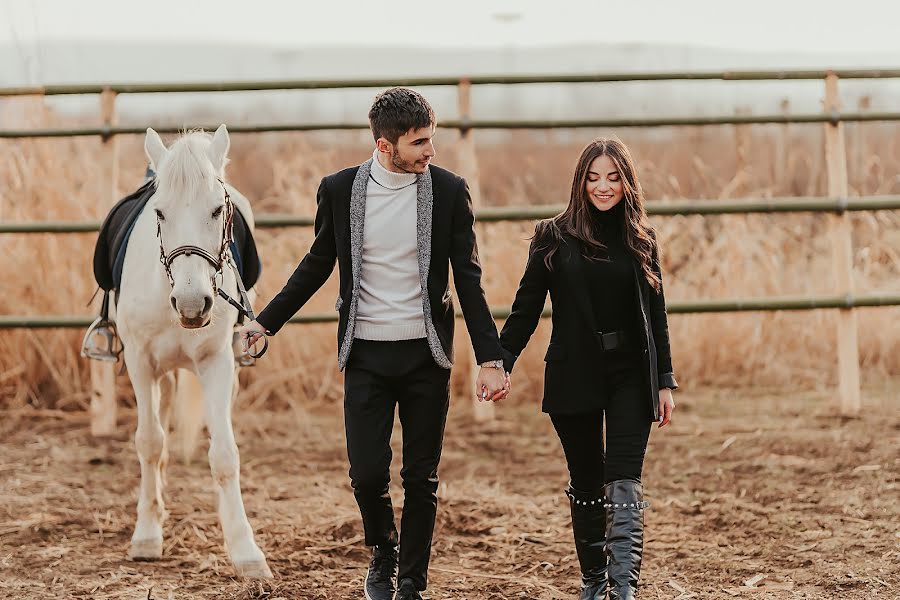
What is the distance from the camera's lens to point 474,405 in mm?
6367

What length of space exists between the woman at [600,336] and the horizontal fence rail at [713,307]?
8.66ft

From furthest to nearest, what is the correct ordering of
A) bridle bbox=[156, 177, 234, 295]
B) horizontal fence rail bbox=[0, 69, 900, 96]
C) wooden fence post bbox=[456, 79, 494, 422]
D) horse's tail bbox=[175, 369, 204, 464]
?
wooden fence post bbox=[456, 79, 494, 422], horizontal fence rail bbox=[0, 69, 900, 96], horse's tail bbox=[175, 369, 204, 464], bridle bbox=[156, 177, 234, 295]

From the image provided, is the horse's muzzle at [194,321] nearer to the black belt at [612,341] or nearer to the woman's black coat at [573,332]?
the woman's black coat at [573,332]

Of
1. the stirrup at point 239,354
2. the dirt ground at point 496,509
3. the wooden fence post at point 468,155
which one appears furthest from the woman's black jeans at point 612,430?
the wooden fence post at point 468,155

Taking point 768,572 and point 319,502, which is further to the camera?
point 319,502

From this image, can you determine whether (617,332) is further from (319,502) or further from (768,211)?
(768,211)

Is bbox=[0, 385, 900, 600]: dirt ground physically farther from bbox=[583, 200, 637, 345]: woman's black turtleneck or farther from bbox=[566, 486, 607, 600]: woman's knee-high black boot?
bbox=[583, 200, 637, 345]: woman's black turtleneck

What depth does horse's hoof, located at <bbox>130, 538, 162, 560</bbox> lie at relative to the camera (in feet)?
13.1

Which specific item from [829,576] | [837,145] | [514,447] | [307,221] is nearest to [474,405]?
[514,447]

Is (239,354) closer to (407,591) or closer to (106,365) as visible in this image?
(106,365)

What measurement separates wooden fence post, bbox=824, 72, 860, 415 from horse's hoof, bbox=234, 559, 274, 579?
3696 millimetres

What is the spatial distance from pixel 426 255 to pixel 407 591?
965 mm

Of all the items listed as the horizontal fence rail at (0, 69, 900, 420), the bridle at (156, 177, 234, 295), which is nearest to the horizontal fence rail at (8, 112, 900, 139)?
the horizontal fence rail at (0, 69, 900, 420)

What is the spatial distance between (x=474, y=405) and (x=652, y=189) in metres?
2.33
